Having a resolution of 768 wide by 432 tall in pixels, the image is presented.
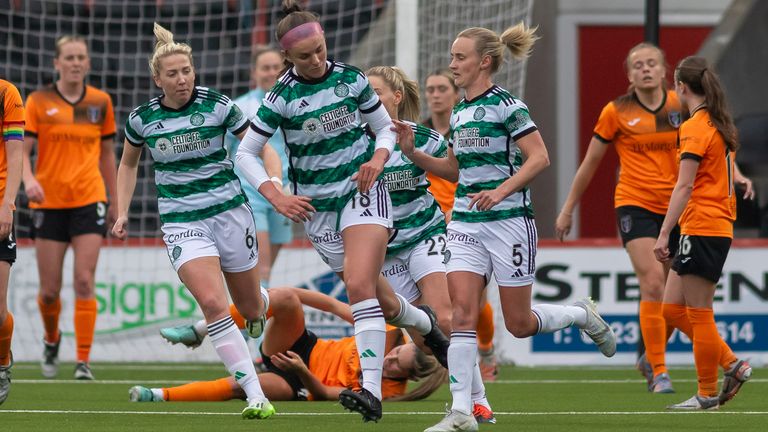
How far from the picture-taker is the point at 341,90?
22.5 feet

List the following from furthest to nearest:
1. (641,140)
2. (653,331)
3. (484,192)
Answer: (641,140), (653,331), (484,192)

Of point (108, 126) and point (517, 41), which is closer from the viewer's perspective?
point (517, 41)

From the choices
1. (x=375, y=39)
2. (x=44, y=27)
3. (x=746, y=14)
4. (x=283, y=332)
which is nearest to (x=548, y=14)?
(x=746, y=14)

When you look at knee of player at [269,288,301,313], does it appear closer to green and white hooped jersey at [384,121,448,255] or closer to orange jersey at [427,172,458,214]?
green and white hooped jersey at [384,121,448,255]

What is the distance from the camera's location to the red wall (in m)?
17.2

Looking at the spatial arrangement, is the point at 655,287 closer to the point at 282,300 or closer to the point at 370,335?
the point at 282,300

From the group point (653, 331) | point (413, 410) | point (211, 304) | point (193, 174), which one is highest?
point (193, 174)

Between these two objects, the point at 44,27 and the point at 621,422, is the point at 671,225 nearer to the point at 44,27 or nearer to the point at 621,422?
the point at 621,422

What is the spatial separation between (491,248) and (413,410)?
4.55 ft


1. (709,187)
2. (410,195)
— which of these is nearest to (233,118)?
(410,195)

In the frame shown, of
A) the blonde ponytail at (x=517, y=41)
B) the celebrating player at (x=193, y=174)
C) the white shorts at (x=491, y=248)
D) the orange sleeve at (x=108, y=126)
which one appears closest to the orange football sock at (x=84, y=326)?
the orange sleeve at (x=108, y=126)

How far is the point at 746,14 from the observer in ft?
54.0

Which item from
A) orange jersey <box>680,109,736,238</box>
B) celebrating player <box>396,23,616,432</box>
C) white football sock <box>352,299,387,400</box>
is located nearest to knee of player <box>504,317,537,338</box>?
celebrating player <box>396,23,616,432</box>

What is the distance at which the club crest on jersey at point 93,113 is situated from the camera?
1065cm
